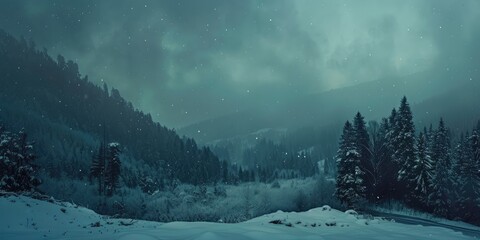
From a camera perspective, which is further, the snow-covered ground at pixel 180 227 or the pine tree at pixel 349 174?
the pine tree at pixel 349 174

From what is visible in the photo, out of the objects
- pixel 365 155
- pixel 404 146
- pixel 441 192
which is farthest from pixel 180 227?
pixel 365 155

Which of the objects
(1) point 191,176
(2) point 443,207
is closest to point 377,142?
(2) point 443,207

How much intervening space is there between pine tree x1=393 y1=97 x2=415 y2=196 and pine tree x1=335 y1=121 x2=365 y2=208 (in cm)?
557

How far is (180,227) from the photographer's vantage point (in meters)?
13.5

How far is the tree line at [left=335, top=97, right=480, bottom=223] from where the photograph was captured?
38.2m

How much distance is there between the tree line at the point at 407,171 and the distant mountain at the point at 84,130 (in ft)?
196

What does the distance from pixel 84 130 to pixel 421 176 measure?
468ft

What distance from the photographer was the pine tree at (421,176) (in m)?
41.4

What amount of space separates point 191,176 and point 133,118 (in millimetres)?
75988

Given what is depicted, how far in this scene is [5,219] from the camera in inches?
609

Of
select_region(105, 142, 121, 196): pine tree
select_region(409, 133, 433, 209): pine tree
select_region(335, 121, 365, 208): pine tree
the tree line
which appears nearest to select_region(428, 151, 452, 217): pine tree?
the tree line

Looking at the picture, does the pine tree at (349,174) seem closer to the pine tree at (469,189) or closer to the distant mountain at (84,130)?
the pine tree at (469,189)

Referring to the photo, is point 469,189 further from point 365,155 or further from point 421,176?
point 365,155

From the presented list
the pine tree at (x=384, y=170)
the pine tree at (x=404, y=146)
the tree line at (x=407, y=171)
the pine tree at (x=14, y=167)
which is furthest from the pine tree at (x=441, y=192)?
the pine tree at (x=14, y=167)
